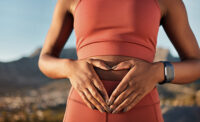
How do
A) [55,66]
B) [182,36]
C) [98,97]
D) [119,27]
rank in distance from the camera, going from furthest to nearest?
[182,36] → [55,66] → [119,27] → [98,97]

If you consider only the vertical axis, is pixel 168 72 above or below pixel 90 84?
above

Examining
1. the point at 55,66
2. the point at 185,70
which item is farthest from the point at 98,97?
the point at 185,70

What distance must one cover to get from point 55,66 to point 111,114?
1.90 feet

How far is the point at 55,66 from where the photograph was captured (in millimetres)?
1493

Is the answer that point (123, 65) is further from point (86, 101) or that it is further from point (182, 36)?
point (182, 36)

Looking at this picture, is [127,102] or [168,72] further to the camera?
[168,72]

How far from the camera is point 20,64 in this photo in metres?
38.4

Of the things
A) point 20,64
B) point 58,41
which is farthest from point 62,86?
point 58,41

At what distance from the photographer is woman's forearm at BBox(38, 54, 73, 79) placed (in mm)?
1408

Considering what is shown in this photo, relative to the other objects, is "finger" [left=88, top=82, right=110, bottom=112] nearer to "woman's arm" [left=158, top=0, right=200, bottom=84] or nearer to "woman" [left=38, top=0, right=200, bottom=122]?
"woman" [left=38, top=0, right=200, bottom=122]

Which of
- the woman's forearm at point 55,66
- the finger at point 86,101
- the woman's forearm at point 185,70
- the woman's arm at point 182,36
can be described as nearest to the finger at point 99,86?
the finger at point 86,101

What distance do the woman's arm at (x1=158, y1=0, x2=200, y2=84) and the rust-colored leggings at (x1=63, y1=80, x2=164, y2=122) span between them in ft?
1.00

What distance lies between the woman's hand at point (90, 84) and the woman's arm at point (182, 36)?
2.05 ft

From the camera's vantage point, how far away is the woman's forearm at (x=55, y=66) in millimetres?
1408
